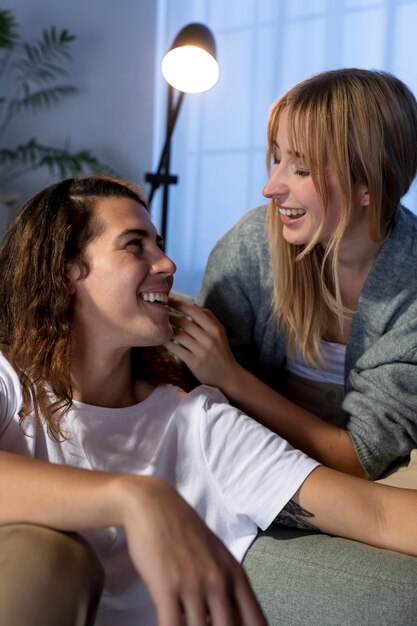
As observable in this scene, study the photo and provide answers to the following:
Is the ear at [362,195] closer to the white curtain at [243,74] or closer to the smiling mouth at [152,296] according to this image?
the smiling mouth at [152,296]

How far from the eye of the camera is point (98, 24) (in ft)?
13.9

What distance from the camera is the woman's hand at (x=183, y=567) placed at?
87 cm

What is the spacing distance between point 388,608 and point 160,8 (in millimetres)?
3517

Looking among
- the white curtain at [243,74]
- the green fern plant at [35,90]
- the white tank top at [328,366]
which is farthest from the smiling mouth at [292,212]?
the green fern plant at [35,90]

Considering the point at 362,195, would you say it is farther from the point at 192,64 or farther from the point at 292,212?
the point at 192,64

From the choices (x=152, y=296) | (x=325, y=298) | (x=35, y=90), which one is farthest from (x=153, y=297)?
(x=35, y=90)

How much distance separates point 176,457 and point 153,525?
49 cm

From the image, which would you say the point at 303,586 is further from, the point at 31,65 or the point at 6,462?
the point at 31,65

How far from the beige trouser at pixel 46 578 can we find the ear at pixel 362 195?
90cm

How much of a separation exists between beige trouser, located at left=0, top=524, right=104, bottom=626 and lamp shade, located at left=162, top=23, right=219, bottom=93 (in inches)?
73.4

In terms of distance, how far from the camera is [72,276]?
Result: 139 cm

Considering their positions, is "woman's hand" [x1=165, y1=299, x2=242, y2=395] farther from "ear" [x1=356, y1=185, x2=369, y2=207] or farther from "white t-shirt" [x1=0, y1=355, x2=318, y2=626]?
"ear" [x1=356, y1=185, x2=369, y2=207]

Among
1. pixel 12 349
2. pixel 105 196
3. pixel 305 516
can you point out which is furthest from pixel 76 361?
pixel 305 516

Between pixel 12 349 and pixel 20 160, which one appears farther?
pixel 20 160
